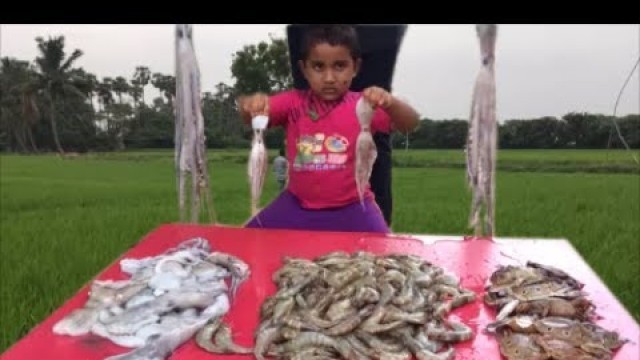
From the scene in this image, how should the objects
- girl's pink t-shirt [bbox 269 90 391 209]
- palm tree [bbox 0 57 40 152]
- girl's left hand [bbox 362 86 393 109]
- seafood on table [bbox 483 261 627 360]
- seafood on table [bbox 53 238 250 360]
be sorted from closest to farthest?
seafood on table [bbox 483 261 627 360]
seafood on table [bbox 53 238 250 360]
girl's left hand [bbox 362 86 393 109]
girl's pink t-shirt [bbox 269 90 391 209]
palm tree [bbox 0 57 40 152]

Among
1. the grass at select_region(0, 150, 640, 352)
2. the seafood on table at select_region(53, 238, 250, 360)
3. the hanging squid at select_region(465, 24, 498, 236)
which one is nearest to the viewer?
the seafood on table at select_region(53, 238, 250, 360)

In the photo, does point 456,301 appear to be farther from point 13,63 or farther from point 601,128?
point 13,63

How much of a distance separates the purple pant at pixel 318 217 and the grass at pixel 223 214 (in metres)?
0.48

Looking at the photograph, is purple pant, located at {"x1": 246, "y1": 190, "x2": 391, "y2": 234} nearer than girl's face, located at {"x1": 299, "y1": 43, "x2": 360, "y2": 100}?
No

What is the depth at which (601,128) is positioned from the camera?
3762mm

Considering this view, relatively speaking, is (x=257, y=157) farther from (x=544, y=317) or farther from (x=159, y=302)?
(x=544, y=317)

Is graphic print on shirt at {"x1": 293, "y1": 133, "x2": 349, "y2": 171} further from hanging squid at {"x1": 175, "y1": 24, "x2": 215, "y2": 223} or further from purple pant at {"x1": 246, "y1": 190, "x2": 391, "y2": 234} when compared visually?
hanging squid at {"x1": 175, "y1": 24, "x2": 215, "y2": 223}

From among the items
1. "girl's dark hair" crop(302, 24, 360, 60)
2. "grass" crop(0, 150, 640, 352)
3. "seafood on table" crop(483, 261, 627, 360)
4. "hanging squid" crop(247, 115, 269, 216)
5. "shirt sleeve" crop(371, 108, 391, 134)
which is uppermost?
"girl's dark hair" crop(302, 24, 360, 60)

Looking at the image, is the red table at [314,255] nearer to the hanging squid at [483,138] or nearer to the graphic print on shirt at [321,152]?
the hanging squid at [483,138]

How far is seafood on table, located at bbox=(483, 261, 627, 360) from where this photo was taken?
187 centimetres

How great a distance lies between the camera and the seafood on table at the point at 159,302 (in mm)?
1984

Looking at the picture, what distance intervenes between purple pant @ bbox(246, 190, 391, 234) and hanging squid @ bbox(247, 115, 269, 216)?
0.31 metres

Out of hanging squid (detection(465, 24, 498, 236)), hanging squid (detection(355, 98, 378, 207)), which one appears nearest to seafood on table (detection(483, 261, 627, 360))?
hanging squid (detection(465, 24, 498, 236))
